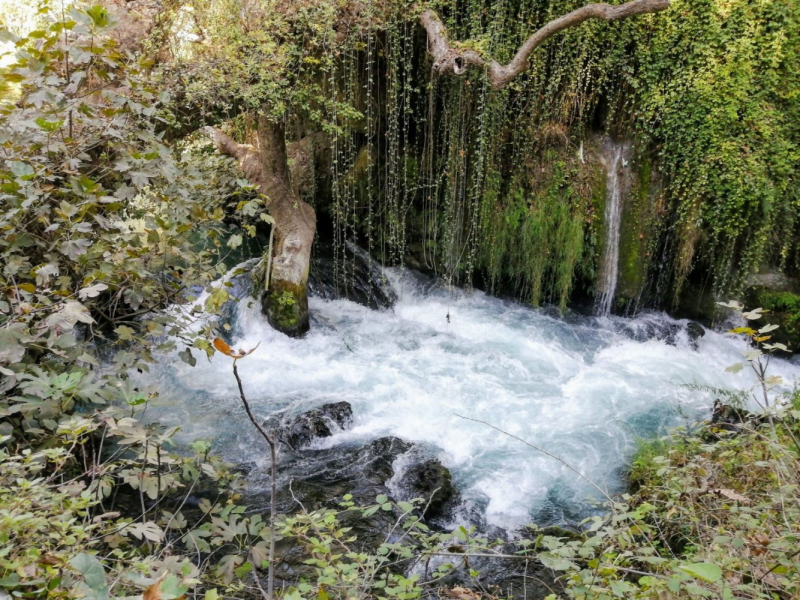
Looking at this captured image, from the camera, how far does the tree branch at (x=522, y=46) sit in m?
5.32

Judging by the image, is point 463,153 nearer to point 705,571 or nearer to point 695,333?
point 695,333

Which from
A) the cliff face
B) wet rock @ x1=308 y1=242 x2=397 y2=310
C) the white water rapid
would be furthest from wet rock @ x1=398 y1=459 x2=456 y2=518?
the cliff face

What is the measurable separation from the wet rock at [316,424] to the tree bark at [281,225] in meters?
1.59

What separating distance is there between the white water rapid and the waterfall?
58 cm

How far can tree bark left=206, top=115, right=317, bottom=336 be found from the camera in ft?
20.7

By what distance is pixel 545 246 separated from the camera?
7090mm

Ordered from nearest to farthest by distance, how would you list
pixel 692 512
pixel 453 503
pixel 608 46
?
pixel 692 512, pixel 453 503, pixel 608 46

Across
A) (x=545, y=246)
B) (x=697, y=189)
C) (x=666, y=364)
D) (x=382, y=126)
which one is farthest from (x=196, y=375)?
(x=697, y=189)

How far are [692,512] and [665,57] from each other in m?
5.80

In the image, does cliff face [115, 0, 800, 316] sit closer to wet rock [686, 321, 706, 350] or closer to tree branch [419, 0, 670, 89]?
tree branch [419, 0, 670, 89]

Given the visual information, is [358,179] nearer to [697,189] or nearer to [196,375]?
[196,375]

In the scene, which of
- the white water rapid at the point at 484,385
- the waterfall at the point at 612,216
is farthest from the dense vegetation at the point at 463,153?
the white water rapid at the point at 484,385

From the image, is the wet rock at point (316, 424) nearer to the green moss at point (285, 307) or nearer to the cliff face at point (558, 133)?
the green moss at point (285, 307)

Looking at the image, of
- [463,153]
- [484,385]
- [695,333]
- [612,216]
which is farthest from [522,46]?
[695,333]
